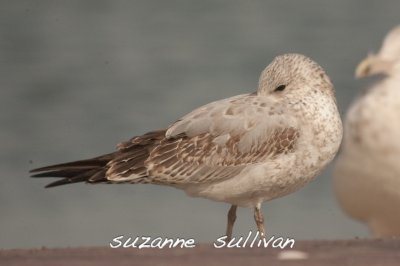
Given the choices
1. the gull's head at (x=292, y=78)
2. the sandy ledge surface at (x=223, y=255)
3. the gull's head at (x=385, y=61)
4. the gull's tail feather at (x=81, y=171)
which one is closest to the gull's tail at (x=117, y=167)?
the gull's tail feather at (x=81, y=171)

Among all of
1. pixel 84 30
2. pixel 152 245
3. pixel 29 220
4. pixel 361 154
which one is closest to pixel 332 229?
pixel 29 220

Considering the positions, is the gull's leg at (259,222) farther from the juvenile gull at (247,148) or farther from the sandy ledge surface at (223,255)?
the sandy ledge surface at (223,255)

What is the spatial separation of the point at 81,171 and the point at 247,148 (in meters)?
0.71

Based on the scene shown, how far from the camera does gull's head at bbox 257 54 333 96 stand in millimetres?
6016

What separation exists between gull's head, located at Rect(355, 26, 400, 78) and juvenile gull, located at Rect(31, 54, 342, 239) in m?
0.33

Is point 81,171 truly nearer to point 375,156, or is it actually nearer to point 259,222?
point 259,222

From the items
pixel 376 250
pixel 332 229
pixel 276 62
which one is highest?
pixel 276 62

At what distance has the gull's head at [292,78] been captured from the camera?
602 cm

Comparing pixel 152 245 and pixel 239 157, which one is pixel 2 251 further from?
pixel 239 157

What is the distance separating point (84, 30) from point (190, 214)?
4.04 m

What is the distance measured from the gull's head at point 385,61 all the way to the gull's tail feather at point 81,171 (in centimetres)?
112

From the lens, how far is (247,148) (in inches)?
237

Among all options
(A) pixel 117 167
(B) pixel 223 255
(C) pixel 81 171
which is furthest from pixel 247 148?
(B) pixel 223 255

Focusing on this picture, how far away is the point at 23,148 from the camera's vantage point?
10234 millimetres
